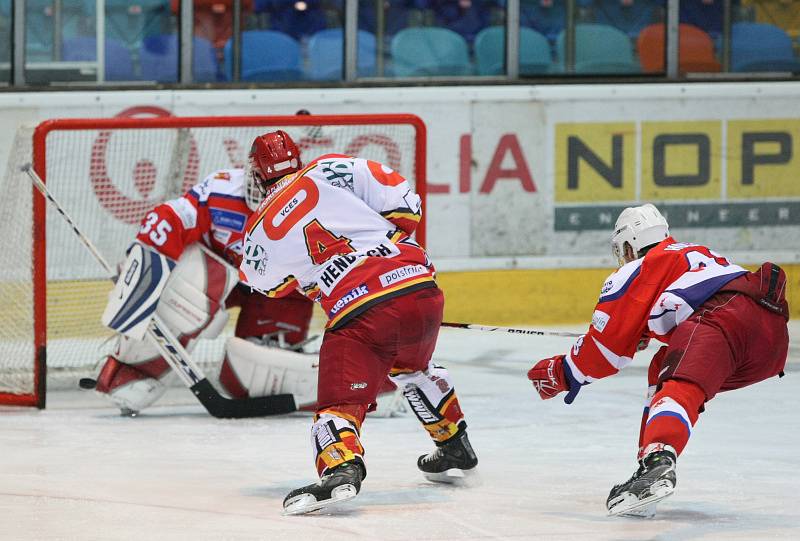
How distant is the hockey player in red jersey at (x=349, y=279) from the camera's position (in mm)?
3668

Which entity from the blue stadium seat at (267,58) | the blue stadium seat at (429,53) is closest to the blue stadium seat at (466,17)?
the blue stadium seat at (429,53)

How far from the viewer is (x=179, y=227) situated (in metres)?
5.23

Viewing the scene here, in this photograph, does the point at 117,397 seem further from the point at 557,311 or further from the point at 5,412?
the point at 557,311

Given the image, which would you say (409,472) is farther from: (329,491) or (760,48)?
(760,48)

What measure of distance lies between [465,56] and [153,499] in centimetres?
417

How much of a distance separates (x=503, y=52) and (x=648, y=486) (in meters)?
4.57

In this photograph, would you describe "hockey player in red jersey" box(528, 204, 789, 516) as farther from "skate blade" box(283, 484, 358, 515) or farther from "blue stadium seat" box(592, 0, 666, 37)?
"blue stadium seat" box(592, 0, 666, 37)

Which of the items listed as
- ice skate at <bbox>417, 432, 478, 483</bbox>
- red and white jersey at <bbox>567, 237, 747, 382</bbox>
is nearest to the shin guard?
ice skate at <bbox>417, 432, 478, 483</bbox>

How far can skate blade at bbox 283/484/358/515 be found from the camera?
354 cm

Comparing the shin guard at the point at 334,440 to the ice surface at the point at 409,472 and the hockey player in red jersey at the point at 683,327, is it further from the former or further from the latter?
the hockey player in red jersey at the point at 683,327

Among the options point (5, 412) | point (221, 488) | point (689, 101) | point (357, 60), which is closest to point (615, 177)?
point (689, 101)

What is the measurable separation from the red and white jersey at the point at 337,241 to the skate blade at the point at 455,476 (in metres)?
0.54

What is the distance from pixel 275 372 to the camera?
17.2 ft

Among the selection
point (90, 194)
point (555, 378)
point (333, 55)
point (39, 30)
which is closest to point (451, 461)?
point (555, 378)
